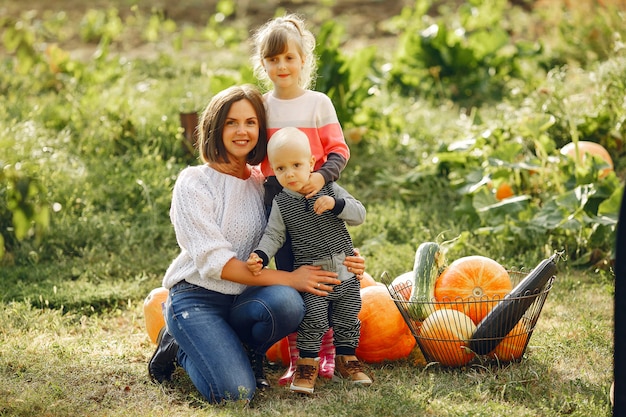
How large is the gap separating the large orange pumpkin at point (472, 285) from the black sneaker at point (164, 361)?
3.72ft

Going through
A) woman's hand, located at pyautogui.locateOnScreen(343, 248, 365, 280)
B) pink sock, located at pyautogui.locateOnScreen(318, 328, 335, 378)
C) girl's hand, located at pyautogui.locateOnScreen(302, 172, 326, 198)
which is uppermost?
girl's hand, located at pyautogui.locateOnScreen(302, 172, 326, 198)

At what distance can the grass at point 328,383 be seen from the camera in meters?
3.08

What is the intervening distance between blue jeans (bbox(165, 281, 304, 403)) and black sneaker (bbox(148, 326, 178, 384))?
10cm

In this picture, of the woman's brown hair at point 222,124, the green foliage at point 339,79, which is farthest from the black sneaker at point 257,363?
the green foliage at point 339,79

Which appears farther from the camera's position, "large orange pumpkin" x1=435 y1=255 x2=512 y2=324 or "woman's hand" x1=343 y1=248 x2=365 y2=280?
"large orange pumpkin" x1=435 y1=255 x2=512 y2=324

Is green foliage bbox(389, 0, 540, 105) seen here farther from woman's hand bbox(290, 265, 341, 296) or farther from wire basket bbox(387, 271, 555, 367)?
woman's hand bbox(290, 265, 341, 296)

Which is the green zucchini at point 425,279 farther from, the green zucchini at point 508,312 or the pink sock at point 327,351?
the pink sock at point 327,351

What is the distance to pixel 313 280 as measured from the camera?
331 centimetres

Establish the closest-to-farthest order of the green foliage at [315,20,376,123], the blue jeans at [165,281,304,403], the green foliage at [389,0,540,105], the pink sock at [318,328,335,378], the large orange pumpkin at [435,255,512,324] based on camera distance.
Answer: the blue jeans at [165,281,304,403]
the pink sock at [318,328,335,378]
the large orange pumpkin at [435,255,512,324]
the green foliage at [315,20,376,123]
the green foliage at [389,0,540,105]

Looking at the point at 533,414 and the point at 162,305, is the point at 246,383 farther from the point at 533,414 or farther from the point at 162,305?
the point at 533,414

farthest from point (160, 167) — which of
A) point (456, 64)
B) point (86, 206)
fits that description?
point (456, 64)

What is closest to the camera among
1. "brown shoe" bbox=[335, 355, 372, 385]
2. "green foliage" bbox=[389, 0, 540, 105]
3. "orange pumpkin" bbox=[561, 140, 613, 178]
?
"brown shoe" bbox=[335, 355, 372, 385]

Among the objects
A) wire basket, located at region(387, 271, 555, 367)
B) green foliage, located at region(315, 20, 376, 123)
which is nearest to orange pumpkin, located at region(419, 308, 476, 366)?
wire basket, located at region(387, 271, 555, 367)

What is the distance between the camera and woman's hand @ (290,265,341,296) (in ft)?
10.8
